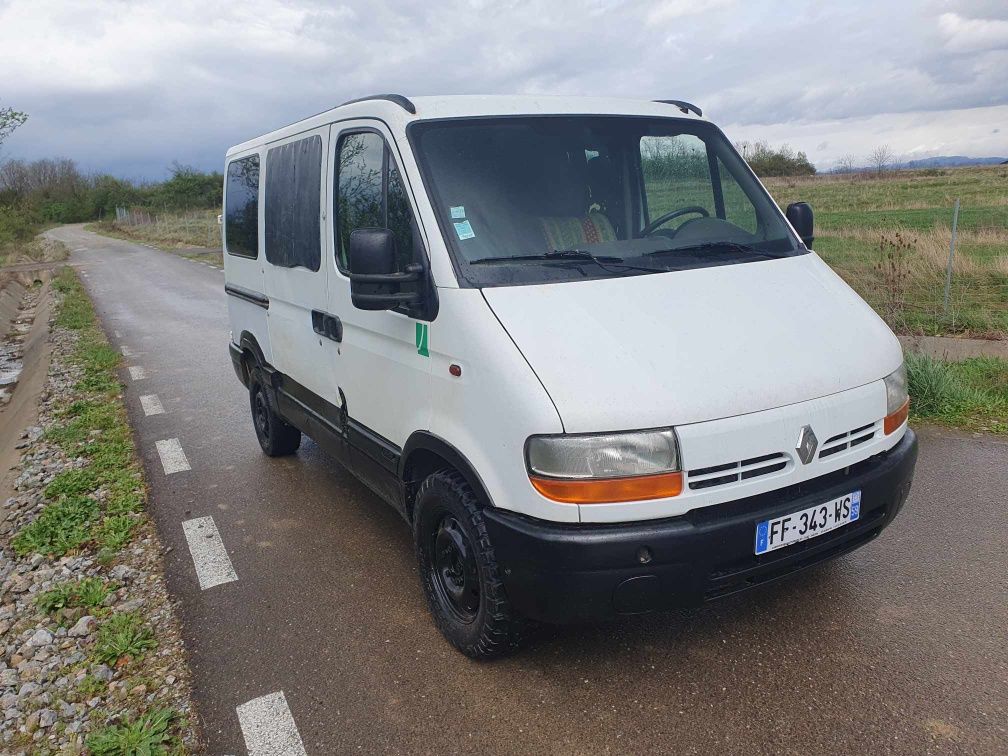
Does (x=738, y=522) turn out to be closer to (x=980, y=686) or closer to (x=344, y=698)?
(x=980, y=686)

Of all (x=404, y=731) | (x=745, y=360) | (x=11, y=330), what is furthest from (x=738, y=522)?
(x=11, y=330)

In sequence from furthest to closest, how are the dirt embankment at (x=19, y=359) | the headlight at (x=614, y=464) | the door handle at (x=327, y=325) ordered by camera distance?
the dirt embankment at (x=19, y=359), the door handle at (x=327, y=325), the headlight at (x=614, y=464)

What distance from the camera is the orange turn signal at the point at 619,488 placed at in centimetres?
262

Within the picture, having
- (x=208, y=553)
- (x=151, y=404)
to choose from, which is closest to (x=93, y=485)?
(x=208, y=553)

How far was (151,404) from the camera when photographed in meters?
7.88

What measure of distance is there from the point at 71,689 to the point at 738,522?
2.73 m

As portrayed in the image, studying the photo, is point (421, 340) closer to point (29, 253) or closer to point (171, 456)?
point (171, 456)

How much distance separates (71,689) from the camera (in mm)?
3240

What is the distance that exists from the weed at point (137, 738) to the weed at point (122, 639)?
0.52 metres

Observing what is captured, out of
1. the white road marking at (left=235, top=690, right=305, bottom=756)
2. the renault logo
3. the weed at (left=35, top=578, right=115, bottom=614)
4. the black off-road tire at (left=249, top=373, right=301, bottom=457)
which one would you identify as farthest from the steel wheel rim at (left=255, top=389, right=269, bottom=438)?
the renault logo

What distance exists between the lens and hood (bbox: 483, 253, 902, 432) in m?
2.66

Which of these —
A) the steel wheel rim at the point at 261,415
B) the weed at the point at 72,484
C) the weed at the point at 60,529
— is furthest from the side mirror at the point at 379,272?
the weed at the point at 72,484

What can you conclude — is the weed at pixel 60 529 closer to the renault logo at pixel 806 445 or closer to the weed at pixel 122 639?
the weed at pixel 122 639

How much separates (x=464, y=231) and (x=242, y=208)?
3.24 metres
